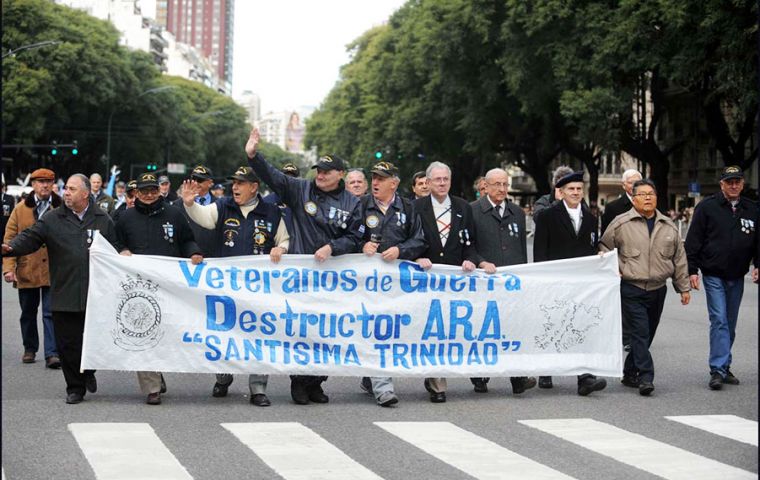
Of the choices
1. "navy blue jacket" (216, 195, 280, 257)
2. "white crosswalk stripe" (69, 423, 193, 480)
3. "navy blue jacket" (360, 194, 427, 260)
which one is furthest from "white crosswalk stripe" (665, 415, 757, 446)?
"white crosswalk stripe" (69, 423, 193, 480)

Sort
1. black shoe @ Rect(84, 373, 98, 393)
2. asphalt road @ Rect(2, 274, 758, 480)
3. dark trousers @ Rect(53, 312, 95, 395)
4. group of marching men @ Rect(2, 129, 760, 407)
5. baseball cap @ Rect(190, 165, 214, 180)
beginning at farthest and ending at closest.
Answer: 1. baseball cap @ Rect(190, 165, 214, 180)
2. black shoe @ Rect(84, 373, 98, 393)
3. group of marching men @ Rect(2, 129, 760, 407)
4. dark trousers @ Rect(53, 312, 95, 395)
5. asphalt road @ Rect(2, 274, 758, 480)

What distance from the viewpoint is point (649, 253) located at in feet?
34.7

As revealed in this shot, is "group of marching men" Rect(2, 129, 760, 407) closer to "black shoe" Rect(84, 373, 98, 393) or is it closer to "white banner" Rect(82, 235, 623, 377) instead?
"black shoe" Rect(84, 373, 98, 393)

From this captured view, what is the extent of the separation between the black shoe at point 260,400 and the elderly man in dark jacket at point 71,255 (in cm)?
127

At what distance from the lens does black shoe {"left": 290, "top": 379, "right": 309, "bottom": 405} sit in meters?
9.61

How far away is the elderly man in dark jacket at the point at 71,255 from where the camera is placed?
31.5 feet

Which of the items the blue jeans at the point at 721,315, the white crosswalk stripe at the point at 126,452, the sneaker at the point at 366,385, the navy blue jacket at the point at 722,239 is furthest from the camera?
the navy blue jacket at the point at 722,239

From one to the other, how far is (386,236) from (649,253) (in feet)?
7.40

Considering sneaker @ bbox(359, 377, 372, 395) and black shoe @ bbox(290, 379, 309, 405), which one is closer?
black shoe @ bbox(290, 379, 309, 405)

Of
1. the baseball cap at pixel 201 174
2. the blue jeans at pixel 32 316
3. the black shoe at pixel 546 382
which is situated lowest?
the black shoe at pixel 546 382

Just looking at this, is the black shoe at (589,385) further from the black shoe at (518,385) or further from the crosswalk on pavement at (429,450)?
the crosswalk on pavement at (429,450)

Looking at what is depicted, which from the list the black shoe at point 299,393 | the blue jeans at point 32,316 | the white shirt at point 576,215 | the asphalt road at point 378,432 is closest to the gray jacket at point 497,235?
the white shirt at point 576,215

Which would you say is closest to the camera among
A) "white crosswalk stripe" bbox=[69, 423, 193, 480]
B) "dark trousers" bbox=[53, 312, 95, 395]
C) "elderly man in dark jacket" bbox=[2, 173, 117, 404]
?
"white crosswalk stripe" bbox=[69, 423, 193, 480]

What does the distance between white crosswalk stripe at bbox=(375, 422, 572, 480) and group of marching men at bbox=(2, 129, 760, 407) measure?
3.54 feet
